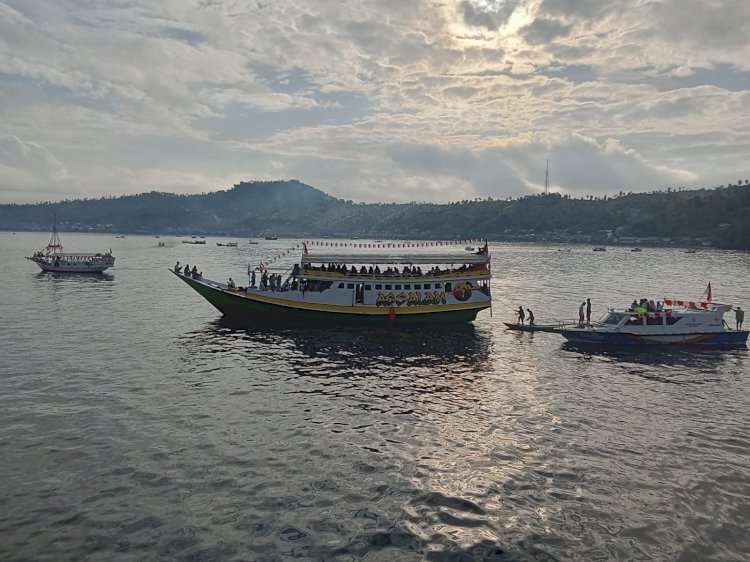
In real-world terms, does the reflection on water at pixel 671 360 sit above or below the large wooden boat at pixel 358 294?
below

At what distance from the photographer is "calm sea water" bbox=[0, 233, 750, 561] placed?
1533cm

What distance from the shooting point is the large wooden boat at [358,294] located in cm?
4784

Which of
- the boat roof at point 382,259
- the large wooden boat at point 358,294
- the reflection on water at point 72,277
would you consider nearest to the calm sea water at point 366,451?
the large wooden boat at point 358,294

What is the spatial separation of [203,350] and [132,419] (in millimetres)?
15104

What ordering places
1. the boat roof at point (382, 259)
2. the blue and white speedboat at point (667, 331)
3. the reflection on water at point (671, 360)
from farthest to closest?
the boat roof at point (382, 259) → the blue and white speedboat at point (667, 331) → the reflection on water at point (671, 360)

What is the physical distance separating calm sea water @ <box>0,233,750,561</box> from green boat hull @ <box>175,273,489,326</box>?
5859mm

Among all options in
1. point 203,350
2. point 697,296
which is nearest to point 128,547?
point 203,350

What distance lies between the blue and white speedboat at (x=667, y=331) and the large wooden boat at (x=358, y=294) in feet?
40.6

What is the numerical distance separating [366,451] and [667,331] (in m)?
32.5

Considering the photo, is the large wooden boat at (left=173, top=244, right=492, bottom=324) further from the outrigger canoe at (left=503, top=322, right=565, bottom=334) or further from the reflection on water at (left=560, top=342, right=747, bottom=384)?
the reflection on water at (left=560, top=342, right=747, bottom=384)

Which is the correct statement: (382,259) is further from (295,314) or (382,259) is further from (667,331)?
(667,331)

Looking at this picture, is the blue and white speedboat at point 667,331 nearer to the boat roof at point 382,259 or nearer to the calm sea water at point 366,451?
the calm sea water at point 366,451

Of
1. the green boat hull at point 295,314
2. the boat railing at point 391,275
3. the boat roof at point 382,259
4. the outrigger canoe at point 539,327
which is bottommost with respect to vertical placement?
the outrigger canoe at point 539,327

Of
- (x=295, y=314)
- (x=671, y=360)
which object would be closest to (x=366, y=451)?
(x=295, y=314)
